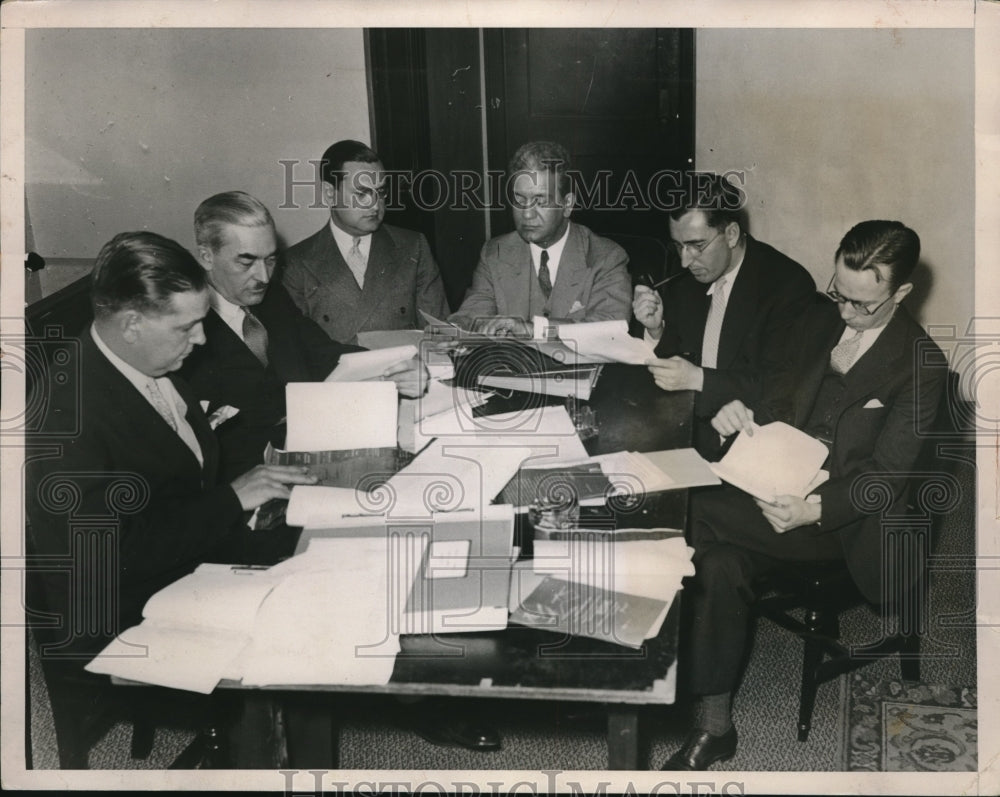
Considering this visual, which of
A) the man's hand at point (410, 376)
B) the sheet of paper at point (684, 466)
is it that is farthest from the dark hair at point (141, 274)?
the sheet of paper at point (684, 466)

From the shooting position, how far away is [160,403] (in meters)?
1.88

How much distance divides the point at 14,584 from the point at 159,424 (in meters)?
0.49

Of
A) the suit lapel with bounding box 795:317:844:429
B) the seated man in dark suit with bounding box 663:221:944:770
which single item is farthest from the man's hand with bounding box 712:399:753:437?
the suit lapel with bounding box 795:317:844:429

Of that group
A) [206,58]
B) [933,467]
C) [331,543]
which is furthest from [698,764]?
[206,58]

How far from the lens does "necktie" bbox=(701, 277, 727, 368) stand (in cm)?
225

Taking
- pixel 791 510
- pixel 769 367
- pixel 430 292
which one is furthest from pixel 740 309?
pixel 430 292

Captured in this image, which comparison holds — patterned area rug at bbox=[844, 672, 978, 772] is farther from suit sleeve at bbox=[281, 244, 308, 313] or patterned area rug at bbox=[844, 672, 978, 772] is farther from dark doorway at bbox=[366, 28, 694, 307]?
suit sleeve at bbox=[281, 244, 308, 313]

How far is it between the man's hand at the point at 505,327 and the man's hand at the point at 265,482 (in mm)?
663

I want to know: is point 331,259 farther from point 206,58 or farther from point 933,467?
point 933,467

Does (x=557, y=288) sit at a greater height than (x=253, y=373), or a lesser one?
greater

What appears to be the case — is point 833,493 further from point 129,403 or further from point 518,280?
point 129,403

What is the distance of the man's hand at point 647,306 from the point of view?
2301mm

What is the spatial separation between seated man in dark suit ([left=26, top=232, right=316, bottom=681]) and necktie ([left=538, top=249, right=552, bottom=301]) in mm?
836

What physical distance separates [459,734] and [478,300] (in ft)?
3.51
